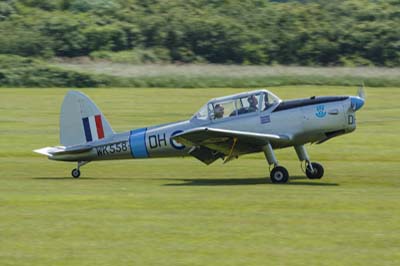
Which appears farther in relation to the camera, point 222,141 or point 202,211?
point 222,141

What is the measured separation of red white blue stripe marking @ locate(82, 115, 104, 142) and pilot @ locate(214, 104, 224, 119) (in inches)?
100

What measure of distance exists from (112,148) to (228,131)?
9.92 feet

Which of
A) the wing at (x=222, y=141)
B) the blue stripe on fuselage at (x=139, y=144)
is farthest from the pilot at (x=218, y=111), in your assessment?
the blue stripe on fuselage at (x=139, y=144)

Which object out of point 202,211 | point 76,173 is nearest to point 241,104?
point 76,173

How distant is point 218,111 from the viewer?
58.4 ft

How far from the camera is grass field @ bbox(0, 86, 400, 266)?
1030 cm

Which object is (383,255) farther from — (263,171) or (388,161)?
(388,161)

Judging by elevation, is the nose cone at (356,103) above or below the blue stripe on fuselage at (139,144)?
above

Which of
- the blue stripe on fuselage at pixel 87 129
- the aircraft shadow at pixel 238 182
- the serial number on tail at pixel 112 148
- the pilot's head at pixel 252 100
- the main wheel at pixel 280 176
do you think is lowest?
the aircraft shadow at pixel 238 182

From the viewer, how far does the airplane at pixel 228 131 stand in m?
17.0

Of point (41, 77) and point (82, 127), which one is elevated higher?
point (41, 77)

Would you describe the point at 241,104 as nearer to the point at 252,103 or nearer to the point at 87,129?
the point at 252,103

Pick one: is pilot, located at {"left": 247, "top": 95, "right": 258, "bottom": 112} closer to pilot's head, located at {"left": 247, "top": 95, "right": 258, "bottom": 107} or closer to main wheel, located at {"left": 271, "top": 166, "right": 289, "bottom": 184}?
pilot's head, located at {"left": 247, "top": 95, "right": 258, "bottom": 107}

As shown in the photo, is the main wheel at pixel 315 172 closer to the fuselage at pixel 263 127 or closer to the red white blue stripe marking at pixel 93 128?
the fuselage at pixel 263 127
